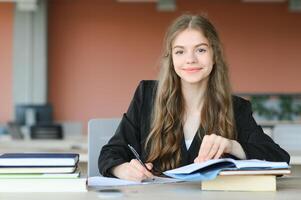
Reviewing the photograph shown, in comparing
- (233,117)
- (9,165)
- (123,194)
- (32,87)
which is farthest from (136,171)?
(32,87)

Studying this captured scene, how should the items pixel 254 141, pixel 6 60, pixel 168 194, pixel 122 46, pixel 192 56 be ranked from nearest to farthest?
pixel 168 194 < pixel 192 56 < pixel 254 141 < pixel 6 60 < pixel 122 46

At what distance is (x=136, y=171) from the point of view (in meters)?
1.74

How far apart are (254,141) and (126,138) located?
18.6 inches

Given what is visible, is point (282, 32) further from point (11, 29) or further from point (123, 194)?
point (123, 194)

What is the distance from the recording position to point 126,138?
6.93 ft

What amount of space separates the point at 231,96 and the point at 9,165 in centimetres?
90

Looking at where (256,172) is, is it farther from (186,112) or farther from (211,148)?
(186,112)

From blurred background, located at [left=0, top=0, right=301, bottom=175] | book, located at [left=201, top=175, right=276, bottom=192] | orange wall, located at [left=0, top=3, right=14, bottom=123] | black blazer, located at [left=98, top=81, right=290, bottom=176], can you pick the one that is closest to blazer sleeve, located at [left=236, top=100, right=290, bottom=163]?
black blazer, located at [left=98, top=81, right=290, bottom=176]

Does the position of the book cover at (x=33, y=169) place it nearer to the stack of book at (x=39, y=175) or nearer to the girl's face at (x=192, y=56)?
the stack of book at (x=39, y=175)

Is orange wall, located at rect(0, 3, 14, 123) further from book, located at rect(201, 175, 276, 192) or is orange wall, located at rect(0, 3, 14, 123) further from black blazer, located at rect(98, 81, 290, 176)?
book, located at rect(201, 175, 276, 192)

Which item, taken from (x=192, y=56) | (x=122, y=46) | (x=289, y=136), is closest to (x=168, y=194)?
(x=192, y=56)

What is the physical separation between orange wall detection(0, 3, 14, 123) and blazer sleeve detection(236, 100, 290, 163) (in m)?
7.81

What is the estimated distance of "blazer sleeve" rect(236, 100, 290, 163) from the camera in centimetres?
187

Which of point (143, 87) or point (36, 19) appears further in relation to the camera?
point (36, 19)
